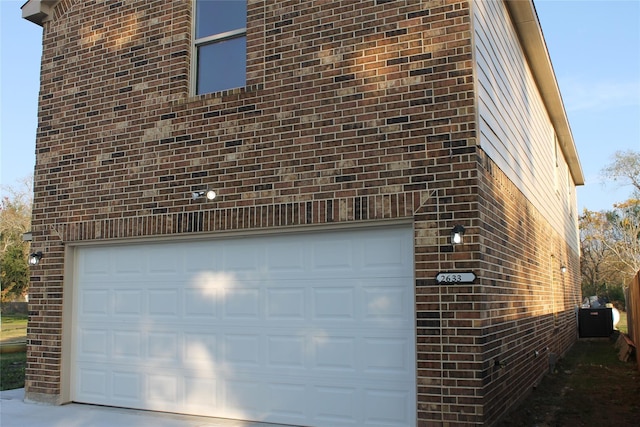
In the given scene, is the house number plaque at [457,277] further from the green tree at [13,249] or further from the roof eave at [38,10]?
the green tree at [13,249]

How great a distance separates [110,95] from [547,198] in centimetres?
931

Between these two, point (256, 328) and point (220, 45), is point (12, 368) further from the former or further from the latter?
point (220, 45)

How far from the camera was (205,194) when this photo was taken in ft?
23.9

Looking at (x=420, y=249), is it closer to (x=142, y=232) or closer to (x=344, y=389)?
(x=344, y=389)

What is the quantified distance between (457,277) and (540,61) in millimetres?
7065

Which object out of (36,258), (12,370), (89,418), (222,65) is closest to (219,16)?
(222,65)

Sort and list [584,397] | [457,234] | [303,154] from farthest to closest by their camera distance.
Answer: [584,397] < [303,154] < [457,234]

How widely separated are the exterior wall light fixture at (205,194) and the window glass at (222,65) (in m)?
1.46

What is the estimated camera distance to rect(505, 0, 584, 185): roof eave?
9.16 meters

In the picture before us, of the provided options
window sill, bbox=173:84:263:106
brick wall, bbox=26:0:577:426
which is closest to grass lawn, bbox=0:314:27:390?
brick wall, bbox=26:0:577:426

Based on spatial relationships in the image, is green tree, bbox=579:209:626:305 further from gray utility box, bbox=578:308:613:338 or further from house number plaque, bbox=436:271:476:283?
house number plaque, bbox=436:271:476:283

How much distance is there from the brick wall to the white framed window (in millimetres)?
230

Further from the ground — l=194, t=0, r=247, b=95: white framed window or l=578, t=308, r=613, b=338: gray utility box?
l=194, t=0, r=247, b=95: white framed window

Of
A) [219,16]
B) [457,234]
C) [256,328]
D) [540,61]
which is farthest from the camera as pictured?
[540,61]
